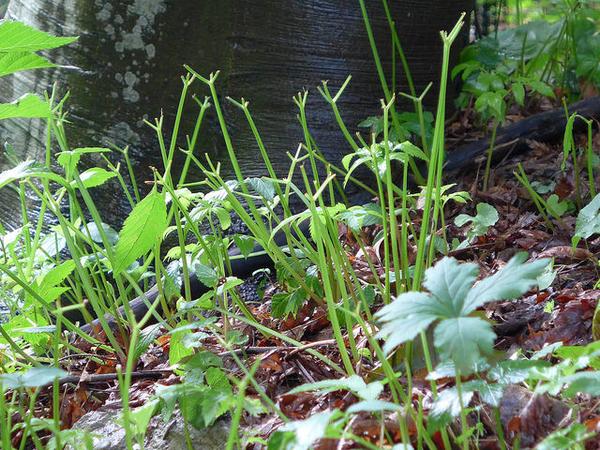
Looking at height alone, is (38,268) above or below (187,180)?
below

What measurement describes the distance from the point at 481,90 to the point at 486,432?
1.39 metres

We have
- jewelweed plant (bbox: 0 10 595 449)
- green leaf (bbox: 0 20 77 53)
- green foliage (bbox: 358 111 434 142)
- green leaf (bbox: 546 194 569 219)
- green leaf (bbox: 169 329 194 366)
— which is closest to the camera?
jewelweed plant (bbox: 0 10 595 449)

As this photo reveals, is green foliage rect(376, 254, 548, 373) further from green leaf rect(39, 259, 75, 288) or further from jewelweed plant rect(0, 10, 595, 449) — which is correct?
green leaf rect(39, 259, 75, 288)

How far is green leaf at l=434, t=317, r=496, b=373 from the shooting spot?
33.4 inches

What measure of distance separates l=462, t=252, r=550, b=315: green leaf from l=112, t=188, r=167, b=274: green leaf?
1.97 feet

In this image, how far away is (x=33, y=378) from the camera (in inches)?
40.2

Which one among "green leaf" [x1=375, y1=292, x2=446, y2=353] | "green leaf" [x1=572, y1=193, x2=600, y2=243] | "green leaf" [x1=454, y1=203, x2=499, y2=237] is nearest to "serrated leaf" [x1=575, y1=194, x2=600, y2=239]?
"green leaf" [x1=572, y1=193, x2=600, y2=243]

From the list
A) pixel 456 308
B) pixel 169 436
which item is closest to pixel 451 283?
pixel 456 308

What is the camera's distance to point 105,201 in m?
2.17

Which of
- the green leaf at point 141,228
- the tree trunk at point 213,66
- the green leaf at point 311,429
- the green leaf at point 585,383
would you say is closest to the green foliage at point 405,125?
the tree trunk at point 213,66

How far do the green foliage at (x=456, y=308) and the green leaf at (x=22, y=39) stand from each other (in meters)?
0.77

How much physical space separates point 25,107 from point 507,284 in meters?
0.89

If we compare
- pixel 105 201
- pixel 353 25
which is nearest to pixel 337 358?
pixel 105 201

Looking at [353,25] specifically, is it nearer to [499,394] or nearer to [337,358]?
[337,358]
